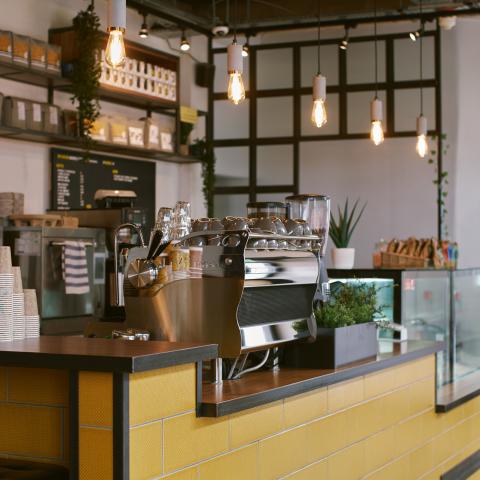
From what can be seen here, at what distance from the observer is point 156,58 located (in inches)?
333

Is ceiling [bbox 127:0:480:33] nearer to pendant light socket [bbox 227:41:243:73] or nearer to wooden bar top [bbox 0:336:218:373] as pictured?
pendant light socket [bbox 227:41:243:73]

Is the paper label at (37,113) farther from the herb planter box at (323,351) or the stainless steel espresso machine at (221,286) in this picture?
the herb planter box at (323,351)

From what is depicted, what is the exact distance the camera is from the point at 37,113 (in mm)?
6812

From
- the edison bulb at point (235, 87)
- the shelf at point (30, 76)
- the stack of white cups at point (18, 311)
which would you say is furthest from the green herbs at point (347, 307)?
the shelf at point (30, 76)

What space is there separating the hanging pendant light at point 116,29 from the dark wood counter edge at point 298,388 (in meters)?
1.41

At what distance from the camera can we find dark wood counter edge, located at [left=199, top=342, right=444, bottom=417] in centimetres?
265

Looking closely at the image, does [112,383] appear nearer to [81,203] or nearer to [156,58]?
[81,203]

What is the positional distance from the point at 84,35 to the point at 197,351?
4.98m

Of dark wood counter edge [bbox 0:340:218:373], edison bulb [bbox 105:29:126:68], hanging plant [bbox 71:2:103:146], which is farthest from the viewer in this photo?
hanging plant [bbox 71:2:103:146]

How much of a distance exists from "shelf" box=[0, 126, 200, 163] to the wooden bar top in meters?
4.10

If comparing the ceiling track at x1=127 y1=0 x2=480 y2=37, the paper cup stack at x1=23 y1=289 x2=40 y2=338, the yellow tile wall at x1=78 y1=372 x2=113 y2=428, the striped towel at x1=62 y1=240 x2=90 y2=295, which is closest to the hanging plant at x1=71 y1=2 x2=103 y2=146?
the ceiling track at x1=127 y1=0 x2=480 y2=37

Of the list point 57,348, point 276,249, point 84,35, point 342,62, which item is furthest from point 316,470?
point 342,62

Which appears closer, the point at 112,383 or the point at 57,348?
the point at 112,383

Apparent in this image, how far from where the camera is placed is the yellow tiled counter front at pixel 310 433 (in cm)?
243
